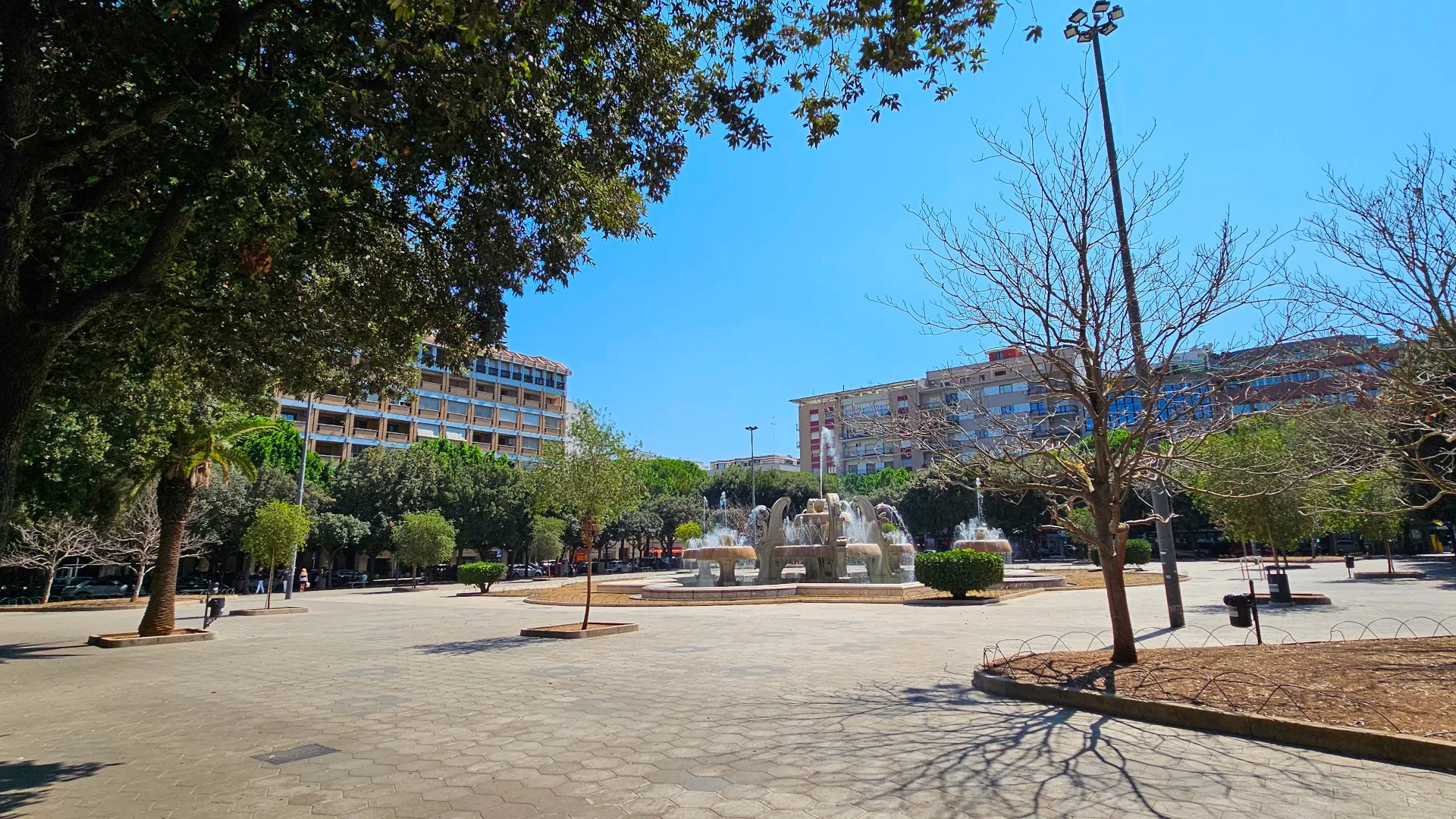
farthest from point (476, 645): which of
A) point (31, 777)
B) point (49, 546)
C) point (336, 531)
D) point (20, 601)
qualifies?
point (336, 531)

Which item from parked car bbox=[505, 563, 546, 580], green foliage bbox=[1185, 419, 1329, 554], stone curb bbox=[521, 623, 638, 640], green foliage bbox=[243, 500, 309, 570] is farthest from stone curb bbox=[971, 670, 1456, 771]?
parked car bbox=[505, 563, 546, 580]

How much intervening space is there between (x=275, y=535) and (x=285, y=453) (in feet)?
86.3

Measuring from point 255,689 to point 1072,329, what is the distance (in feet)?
34.2

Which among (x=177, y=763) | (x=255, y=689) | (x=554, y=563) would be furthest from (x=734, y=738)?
(x=554, y=563)

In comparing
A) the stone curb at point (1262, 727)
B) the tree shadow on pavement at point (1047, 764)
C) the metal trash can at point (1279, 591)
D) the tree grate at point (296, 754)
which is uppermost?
the metal trash can at point (1279, 591)

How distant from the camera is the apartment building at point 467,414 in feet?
213

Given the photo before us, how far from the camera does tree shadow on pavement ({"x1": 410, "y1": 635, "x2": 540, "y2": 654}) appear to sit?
1267 centimetres

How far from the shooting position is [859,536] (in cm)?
3188

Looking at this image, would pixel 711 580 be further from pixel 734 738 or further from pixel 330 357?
pixel 734 738

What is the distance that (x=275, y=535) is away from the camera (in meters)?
26.2

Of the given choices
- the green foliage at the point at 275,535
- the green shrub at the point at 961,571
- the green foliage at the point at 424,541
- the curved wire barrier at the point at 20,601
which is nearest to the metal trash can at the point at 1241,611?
the green shrub at the point at 961,571

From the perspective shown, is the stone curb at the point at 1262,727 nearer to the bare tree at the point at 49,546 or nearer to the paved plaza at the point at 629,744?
the paved plaza at the point at 629,744

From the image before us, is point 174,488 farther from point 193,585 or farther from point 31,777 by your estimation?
point 193,585

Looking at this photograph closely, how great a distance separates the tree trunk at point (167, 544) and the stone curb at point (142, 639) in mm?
185
